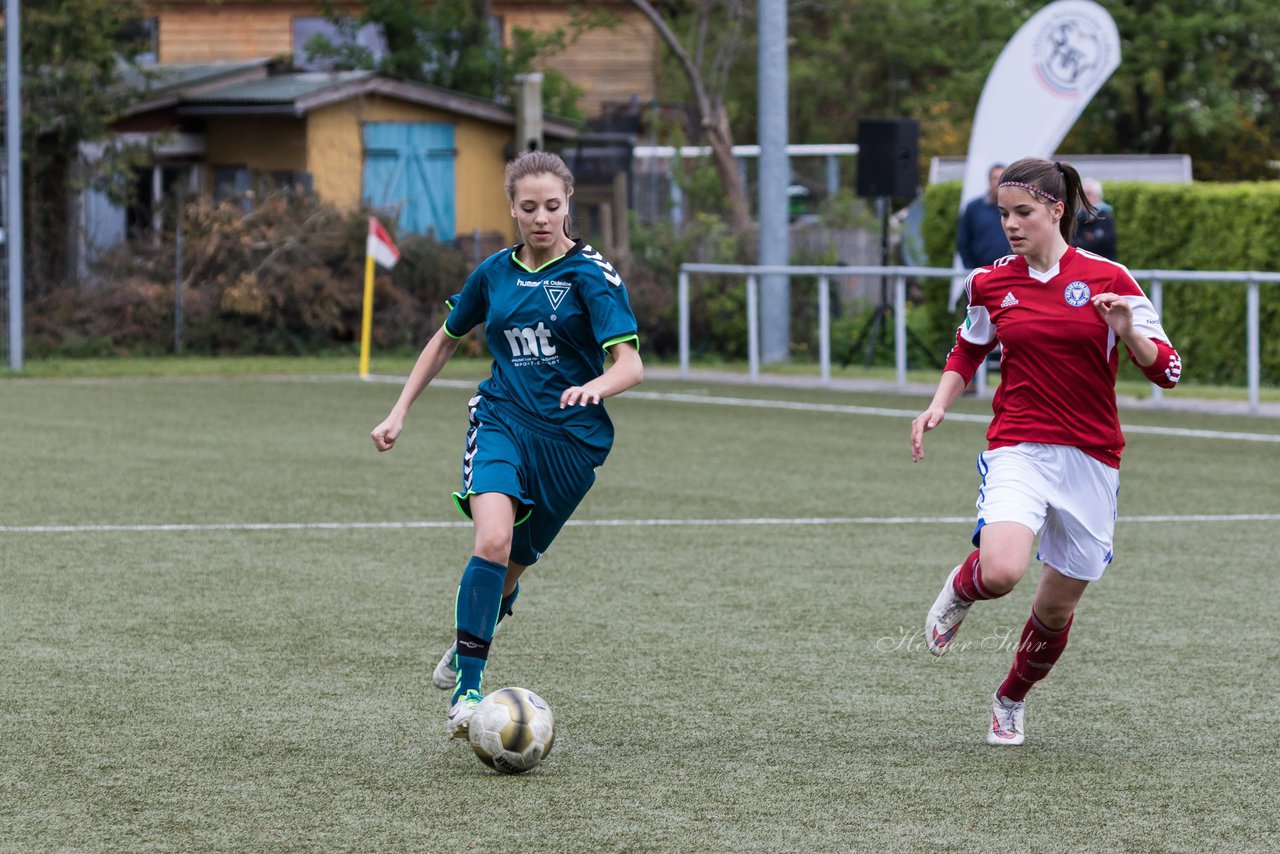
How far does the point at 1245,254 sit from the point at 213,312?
466 inches

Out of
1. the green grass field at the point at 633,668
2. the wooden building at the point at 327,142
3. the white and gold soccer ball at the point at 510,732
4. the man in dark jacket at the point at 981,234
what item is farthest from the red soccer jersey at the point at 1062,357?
the wooden building at the point at 327,142

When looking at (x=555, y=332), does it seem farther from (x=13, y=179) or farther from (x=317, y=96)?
(x=317, y=96)

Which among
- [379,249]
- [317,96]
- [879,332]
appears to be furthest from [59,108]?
[879,332]

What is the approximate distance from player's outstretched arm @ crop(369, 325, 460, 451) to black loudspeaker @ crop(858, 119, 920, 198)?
1570 cm

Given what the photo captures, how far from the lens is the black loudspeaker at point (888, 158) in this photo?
21.6 meters

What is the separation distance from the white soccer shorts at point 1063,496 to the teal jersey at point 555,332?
1122 mm

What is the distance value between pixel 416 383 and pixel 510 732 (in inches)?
49.9

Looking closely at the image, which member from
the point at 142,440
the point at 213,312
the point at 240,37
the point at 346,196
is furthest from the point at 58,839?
the point at 240,37

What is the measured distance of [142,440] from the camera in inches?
576

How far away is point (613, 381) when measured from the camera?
5.69m

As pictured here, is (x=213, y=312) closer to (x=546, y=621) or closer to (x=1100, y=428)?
(x=546, y=621)

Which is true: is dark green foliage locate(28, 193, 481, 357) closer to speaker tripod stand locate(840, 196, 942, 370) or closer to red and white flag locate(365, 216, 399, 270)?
red and white flag locate(365, 216, 399, 270)

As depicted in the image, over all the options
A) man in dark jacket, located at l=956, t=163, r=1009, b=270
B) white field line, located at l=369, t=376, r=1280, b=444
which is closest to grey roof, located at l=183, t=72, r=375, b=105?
white field line, located at l=369, t=376, r=1280, b=444

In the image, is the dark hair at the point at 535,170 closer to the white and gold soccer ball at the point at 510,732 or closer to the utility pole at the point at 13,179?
the white and gold soccer ball at the point at 510,732
